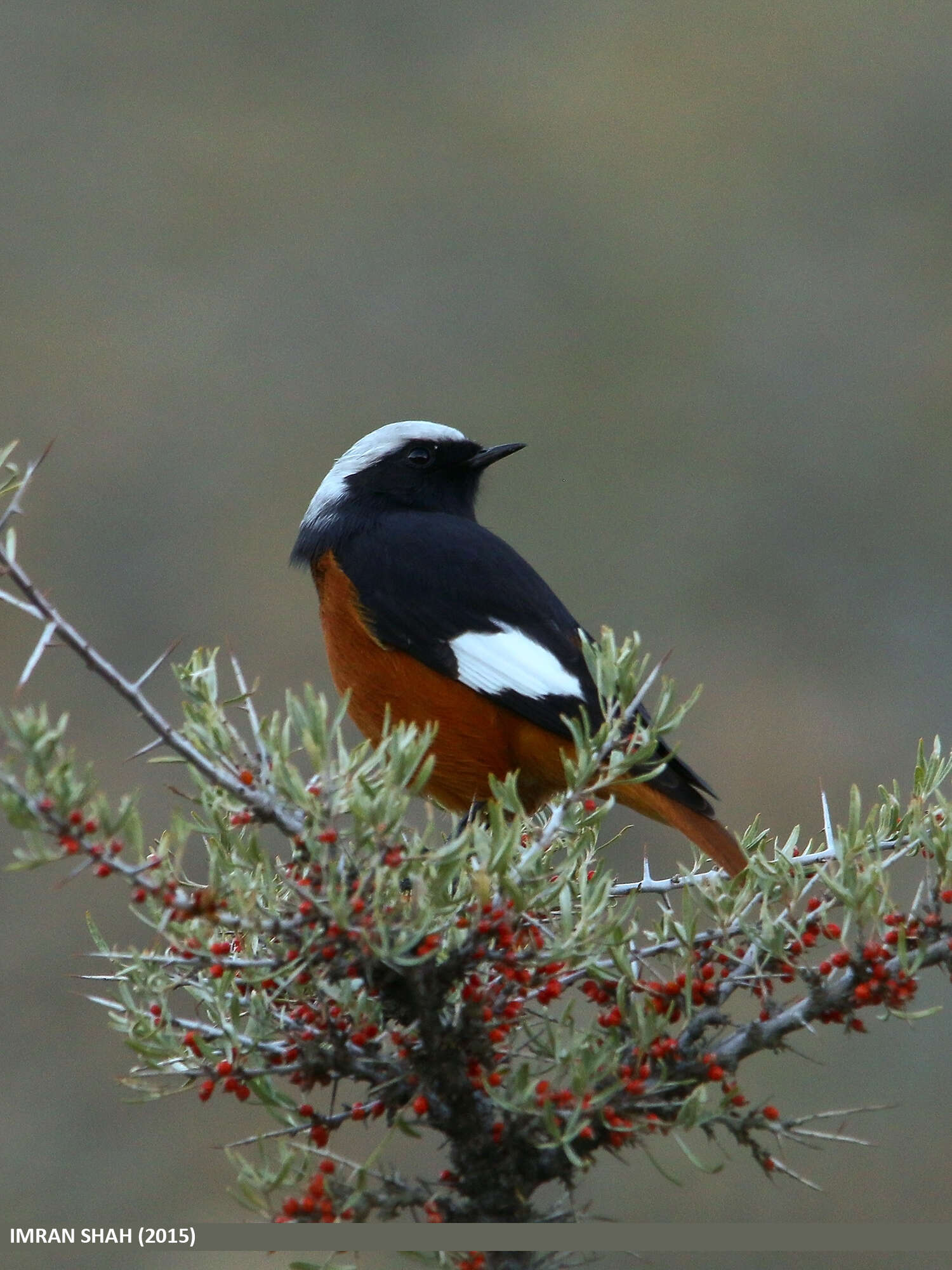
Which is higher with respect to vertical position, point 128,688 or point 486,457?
point 486,457

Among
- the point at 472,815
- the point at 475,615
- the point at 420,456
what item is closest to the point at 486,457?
the point at 420,456

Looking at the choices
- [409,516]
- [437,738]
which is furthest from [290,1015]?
[409,516]

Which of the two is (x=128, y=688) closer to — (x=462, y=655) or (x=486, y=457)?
(x=462, y=655)

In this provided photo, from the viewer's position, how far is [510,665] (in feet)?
5.71

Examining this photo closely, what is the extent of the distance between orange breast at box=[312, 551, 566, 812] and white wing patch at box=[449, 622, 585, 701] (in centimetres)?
3

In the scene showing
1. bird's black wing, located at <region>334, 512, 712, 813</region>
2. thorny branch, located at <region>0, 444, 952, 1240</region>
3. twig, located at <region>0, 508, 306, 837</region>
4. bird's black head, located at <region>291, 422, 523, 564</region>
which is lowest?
thorny branch, located at <region>0, 444, 952, 1240</region>

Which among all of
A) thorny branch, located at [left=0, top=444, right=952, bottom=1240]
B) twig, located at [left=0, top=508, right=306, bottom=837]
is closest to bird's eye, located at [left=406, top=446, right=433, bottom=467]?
thorny branch, located at [left=0, top=444, right=952, bottom=1240]

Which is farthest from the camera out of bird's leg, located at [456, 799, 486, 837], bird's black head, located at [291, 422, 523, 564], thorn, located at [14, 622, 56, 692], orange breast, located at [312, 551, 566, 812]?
bird's black head, located at [291, 422, 523, 564]

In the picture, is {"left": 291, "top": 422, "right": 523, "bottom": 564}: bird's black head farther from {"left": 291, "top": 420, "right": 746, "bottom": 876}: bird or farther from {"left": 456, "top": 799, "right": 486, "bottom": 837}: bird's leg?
{"left": 456, "top": 799, "right": 486, "bottom": 837}: bird's leg

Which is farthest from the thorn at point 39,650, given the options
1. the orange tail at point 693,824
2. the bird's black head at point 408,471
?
the bird's black head at point 408,471

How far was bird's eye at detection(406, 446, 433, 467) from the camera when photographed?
2.27m

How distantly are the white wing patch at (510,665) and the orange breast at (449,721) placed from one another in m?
0.03

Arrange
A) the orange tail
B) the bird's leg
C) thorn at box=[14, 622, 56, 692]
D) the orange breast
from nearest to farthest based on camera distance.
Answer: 1. thorn at box=[14, 622, 56, 692]
2. the orange tail
3. the bird's leg
4. the orange breast

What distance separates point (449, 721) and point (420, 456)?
68cm
